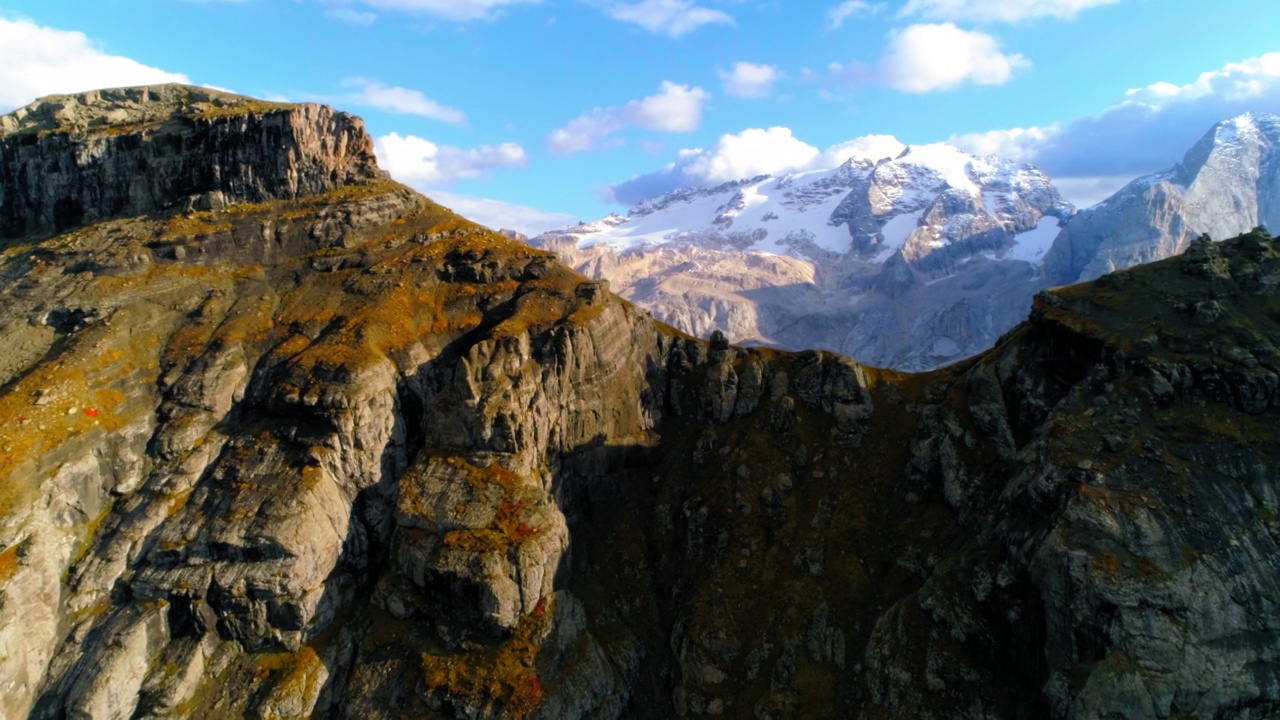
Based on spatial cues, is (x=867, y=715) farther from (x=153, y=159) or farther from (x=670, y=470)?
(x=153, y=159)

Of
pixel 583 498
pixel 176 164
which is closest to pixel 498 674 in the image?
pixel 583 498

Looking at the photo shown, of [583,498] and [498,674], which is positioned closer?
[498,674]

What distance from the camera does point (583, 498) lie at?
72625mm

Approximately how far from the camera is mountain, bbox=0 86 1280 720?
1924 inches

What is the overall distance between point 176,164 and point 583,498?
80353 mm

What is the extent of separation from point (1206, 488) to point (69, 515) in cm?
9644

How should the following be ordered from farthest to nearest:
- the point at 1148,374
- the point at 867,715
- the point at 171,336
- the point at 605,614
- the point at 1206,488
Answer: the point at 171,336 → the point at 605,614 → the point at 1148,374 → the point at 867,715 → the point at 1206,488

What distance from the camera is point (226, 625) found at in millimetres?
57312

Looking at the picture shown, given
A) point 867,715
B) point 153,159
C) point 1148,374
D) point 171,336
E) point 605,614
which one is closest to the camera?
point 867,715

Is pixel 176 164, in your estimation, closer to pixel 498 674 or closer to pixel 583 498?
pixel 583 498

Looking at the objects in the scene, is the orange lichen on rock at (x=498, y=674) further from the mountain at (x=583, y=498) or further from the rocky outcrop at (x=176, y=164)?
the rocky outcrop at (x=176, y=164)

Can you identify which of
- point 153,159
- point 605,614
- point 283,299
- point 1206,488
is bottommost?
point 605,614

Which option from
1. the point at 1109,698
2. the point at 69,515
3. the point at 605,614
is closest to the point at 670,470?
the point at 605,614

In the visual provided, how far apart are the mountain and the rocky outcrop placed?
1001cm
